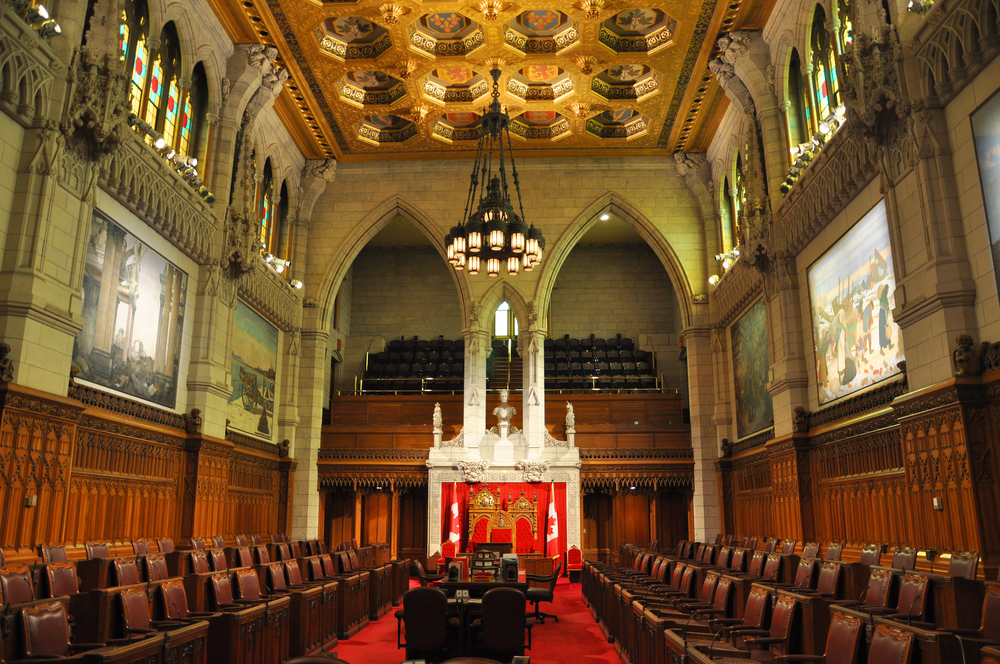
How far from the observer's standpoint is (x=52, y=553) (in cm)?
833

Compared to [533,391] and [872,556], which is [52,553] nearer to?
[872,556]

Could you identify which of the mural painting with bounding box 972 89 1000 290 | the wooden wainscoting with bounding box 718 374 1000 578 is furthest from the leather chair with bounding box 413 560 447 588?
the mural painting with bounding box 972 89 1000 290

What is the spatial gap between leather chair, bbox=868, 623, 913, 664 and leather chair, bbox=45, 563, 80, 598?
6018 millimetres

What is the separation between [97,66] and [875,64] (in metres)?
9.84

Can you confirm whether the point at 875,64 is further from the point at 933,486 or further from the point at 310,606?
the point at 310,606

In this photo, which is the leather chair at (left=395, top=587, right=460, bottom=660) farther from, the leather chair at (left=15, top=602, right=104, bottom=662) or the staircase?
the staircase

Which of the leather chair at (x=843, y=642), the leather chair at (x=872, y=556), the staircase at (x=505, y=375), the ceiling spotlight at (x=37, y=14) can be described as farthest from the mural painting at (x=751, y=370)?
the ceiling spotlight at (x=37, y=14)

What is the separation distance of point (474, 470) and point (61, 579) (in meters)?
12.6

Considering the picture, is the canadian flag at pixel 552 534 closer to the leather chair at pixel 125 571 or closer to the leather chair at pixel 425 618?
the leather chair at pixel 425 618

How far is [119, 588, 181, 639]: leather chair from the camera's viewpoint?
5398mm

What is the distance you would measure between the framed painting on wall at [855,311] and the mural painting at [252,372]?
11155 millimetres

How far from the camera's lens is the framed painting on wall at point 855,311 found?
9367 mm

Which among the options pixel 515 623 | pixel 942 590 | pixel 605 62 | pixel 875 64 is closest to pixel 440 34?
pixel 605 62

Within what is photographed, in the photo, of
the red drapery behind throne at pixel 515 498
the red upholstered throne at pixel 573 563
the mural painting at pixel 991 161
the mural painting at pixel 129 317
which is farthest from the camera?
the red drapery behind throne at pixel 515 498
